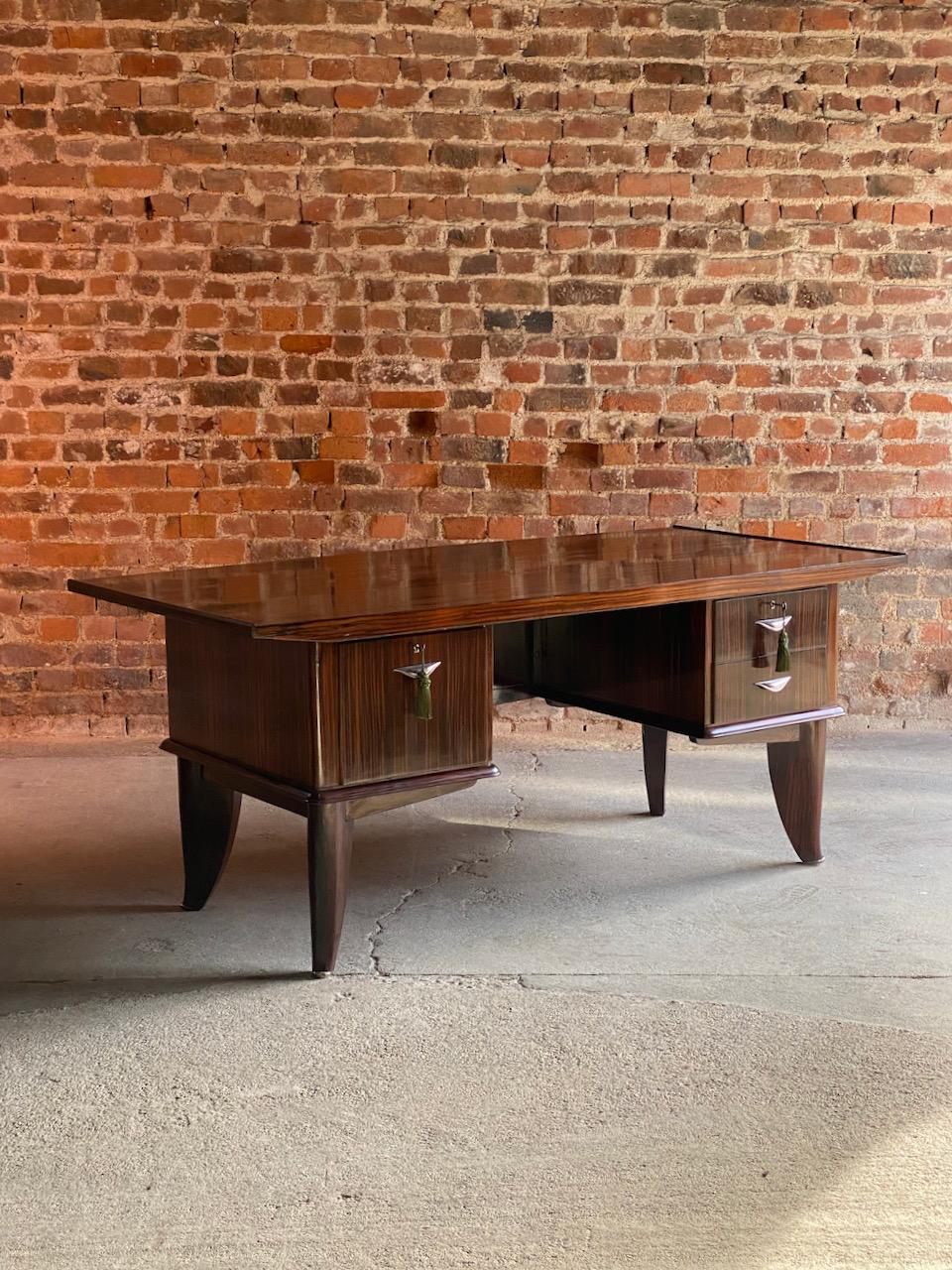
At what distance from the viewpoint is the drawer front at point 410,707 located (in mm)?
2926

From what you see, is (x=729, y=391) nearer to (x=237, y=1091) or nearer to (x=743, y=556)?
(x=743, y=556)

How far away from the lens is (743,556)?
3.73 m

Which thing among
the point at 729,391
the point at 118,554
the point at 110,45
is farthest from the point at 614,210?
the point at 118,554

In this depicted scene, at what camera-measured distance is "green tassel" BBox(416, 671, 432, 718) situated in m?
2.96

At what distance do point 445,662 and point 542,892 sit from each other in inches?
32.0

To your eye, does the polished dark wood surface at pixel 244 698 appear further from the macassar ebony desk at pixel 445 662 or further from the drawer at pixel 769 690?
the drawer at pixel 769 690

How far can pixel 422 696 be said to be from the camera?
2.96 meters

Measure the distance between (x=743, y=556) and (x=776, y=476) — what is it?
1474 mm

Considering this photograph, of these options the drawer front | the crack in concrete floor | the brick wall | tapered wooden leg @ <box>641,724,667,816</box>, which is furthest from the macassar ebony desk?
the brick wall

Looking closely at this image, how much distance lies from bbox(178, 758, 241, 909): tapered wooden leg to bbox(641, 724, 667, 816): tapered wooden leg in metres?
1.30

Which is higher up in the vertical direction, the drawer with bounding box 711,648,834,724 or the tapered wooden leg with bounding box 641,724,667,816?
the drawer with bounding box 711,648,834,724

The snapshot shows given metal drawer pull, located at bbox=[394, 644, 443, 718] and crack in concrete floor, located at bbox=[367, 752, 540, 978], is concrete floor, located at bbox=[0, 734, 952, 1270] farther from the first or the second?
metal drawer pull, located at bbox=[394, 644, 443, 718]

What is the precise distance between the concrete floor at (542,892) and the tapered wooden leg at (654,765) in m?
0.05

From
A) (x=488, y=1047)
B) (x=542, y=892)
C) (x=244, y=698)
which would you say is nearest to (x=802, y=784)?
(x=542, y=892)
